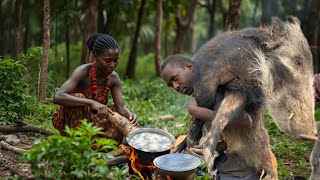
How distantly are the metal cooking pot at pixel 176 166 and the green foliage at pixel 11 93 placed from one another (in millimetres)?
2735

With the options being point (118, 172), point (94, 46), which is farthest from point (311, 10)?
point (118, 172)

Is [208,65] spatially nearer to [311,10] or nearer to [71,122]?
[71,122]

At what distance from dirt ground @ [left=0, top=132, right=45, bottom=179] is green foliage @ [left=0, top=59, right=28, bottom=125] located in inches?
10.9

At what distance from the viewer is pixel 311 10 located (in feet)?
36.6

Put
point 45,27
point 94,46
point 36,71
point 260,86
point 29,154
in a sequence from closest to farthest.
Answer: point 29,154 → point 260,86 → point 94,46 → point 45,27 → point 36,71

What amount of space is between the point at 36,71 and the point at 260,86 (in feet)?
16.8

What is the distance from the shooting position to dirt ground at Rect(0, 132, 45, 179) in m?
4.67

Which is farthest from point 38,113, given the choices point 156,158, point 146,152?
point 156,158

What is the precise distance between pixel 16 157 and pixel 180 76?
2.22 meters

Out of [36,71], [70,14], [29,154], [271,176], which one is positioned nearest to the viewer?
[29,154]

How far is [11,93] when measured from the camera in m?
6.44

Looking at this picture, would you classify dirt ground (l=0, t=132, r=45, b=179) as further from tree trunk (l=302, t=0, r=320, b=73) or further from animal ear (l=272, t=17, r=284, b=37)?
tree trunk (l=302, t=0, r=320, b=73)

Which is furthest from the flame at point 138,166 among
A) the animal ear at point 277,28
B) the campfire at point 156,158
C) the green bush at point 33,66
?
the green bush at point 33,66

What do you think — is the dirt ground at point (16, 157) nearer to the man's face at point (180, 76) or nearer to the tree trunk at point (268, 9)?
the man's face at point (180, 76)
